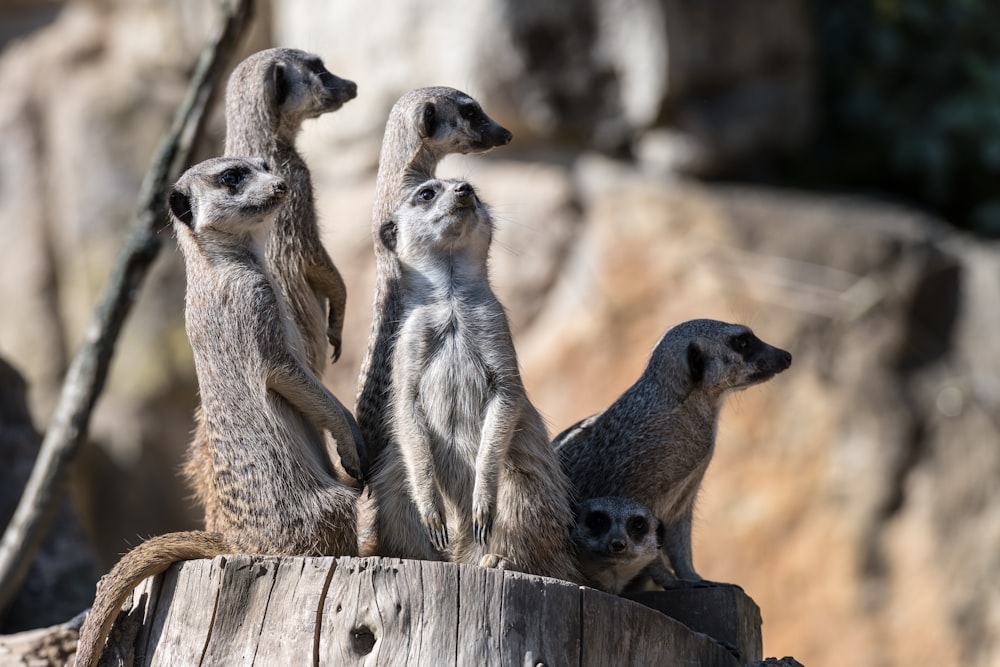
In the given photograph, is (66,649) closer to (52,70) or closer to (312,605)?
(312,605)

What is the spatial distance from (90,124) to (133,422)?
8.36 ft

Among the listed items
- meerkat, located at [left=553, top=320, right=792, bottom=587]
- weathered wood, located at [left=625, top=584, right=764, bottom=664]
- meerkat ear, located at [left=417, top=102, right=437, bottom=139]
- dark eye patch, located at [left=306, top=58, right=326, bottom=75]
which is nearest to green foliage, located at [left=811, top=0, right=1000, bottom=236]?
meerkat, located at [left=553, top=320, right=792, bottom=587]

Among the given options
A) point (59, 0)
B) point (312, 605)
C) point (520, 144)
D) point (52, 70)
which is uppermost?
point (59, 0)

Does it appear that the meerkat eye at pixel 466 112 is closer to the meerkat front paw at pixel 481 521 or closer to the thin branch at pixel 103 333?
the meerkat front paw at pixel 481 521

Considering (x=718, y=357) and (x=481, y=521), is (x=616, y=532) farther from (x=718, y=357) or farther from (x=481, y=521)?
(x=718, y=357)

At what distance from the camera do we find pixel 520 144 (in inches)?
400

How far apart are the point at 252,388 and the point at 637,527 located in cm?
140

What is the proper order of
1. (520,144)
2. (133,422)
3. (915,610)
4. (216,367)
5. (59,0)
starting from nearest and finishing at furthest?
(216,367), (915,610), (520,144), (133,422), (59,0)

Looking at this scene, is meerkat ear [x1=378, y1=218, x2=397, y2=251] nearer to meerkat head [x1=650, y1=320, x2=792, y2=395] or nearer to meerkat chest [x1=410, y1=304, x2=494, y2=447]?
meerkat chest [x1=410, y1=304, x2=494, y2=447]

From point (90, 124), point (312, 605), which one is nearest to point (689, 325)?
point (312, 605)

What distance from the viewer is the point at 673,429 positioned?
4.96 m

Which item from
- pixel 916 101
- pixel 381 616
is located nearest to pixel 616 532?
pixel 381 616

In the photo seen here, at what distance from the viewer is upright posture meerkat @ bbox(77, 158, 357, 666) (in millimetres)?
4113

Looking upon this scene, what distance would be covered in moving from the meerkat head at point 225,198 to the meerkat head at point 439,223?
0.47 meters
